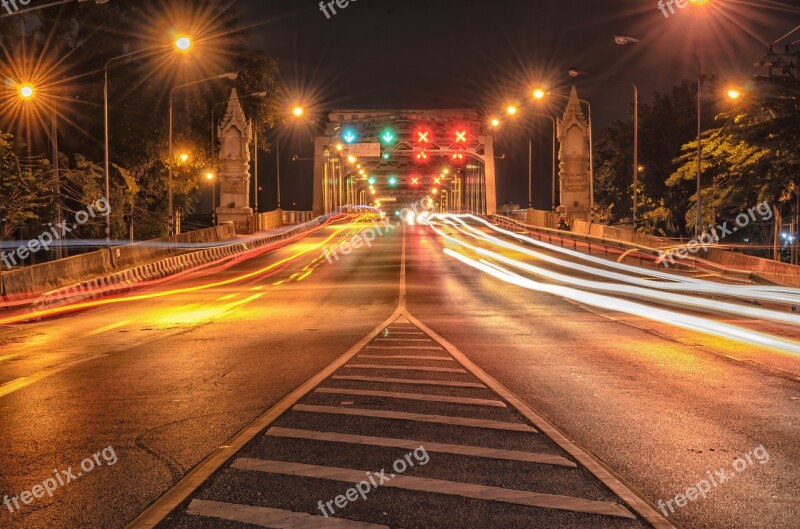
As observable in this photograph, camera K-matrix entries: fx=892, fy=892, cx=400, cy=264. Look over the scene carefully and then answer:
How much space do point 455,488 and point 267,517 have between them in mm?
1402

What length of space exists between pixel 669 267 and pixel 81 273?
24.8 m

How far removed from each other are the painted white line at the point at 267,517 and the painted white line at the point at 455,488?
2.72 ft

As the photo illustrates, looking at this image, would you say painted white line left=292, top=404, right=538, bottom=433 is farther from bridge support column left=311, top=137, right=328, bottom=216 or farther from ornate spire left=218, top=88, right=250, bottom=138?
bridge support column left=311, top=137, right=328, bottom=216

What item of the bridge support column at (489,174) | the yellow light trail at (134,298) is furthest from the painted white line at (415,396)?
the bridge support column at (489,174)

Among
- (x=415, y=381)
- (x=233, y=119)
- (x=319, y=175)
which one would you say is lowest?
(x=415, y=381)

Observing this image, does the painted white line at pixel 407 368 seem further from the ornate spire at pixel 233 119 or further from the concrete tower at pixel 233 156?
the ornate spire at pixel 233 119

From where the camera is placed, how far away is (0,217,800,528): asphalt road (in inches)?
261

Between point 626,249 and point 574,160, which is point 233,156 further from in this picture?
point 626,249

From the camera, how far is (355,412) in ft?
30.0

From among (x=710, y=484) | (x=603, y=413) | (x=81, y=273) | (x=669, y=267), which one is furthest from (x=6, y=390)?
(x=669, y=267)

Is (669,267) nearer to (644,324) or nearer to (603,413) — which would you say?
(644,324)

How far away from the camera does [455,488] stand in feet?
20.9

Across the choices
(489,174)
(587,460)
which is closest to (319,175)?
(489,174)

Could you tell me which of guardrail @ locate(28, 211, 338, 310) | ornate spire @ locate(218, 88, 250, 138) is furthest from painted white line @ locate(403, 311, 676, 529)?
ornate spire @ locate(218, 88, 250, 138)
